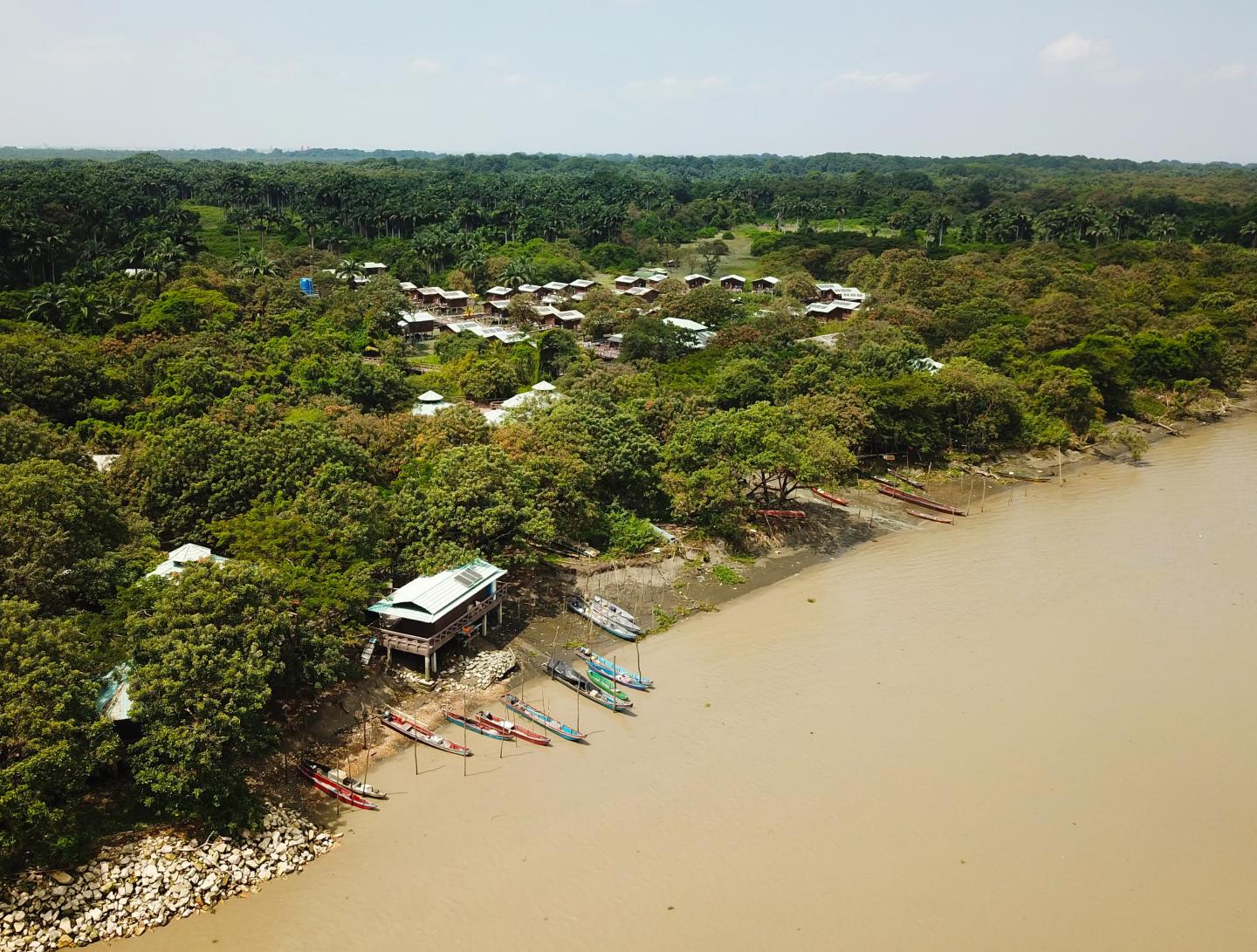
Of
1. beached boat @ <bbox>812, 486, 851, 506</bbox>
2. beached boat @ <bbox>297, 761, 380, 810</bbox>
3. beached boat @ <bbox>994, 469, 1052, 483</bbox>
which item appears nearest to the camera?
beached boat @ <bbox>297, 761, 380, 810</bbox>

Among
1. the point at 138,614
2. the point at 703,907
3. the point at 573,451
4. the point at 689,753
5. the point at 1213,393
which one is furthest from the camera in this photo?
the point at 1213,393

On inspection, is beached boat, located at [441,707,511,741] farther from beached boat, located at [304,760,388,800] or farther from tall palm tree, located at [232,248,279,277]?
tall palm tree, located at [232,248,279,277]

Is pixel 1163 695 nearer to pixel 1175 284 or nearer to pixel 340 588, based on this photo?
pixel 340 588

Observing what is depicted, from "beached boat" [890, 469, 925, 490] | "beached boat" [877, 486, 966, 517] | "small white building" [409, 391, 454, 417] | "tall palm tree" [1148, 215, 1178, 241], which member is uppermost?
"tall palm tree" [1148, 215, 1178, 241]

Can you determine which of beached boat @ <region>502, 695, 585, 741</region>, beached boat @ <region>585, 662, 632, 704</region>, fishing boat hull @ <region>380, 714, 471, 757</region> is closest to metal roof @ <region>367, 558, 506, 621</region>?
fishing boat hull @ <region>380, 714, 471, 757</region>

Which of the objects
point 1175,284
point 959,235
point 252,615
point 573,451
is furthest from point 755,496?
point 959,235

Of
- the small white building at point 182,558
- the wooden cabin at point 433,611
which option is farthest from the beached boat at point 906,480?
the small white building at point 182,558
